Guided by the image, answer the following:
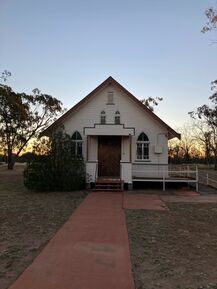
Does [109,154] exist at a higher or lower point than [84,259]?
higher

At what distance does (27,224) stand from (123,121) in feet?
43.7

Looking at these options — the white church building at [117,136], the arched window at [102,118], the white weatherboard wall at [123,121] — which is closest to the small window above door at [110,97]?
the white church building at [117,136]

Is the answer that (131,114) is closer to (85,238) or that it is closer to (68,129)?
(68,129)

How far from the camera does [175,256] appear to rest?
7.05 m

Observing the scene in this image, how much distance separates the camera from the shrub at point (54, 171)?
61.7 feet

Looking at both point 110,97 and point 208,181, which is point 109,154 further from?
point 208,181

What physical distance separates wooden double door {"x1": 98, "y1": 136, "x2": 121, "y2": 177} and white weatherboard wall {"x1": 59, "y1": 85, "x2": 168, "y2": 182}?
0.32 m

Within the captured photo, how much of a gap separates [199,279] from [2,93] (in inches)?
1426

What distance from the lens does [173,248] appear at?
7688 mm

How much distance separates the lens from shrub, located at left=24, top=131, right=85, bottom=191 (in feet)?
61.7

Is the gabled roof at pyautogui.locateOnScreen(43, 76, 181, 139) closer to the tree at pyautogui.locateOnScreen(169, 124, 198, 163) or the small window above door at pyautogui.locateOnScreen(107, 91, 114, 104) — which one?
the small window above door at pyautogui.locateOnScreen(107, 91, 114, 104)

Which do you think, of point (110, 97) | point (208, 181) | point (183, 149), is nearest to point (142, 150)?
point (110, 97)

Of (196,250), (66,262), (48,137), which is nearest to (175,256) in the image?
(196,250)

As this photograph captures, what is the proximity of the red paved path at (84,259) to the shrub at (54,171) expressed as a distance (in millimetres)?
8024
